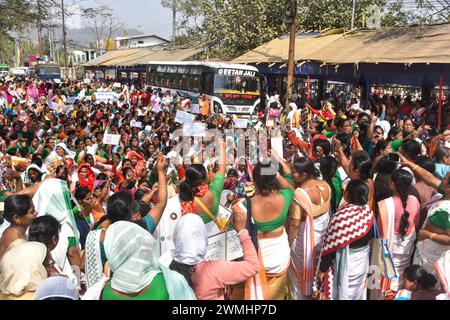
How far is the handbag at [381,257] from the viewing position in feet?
11.3

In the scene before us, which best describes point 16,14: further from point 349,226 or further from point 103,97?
point 349,226

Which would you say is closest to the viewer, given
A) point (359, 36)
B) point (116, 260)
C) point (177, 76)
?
point (116, 260)

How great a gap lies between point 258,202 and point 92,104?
1120 cm

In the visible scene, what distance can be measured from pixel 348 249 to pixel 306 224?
1.34 feet

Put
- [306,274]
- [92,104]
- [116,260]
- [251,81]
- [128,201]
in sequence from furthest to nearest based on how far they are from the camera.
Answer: [251,81] → [92,104] → [306,274] → [128,201] → [116,260]

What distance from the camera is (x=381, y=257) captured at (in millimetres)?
3441

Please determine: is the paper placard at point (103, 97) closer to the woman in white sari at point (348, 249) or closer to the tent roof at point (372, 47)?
the tent roof at point (372, 47)

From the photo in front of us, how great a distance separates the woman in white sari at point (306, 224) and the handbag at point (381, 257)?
0.43 meters

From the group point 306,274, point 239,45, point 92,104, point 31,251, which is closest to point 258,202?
point 306,274

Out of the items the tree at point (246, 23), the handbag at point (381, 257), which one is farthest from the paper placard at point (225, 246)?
the tree at point (246, 23)

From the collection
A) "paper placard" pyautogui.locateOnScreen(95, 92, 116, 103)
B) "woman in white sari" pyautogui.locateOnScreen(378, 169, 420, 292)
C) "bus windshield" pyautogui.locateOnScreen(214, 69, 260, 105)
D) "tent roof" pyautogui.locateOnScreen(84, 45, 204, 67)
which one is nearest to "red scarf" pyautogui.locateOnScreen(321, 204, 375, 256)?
"woman in white sari" pyautogui.locateOnScreen(378, 169, 420, 292)

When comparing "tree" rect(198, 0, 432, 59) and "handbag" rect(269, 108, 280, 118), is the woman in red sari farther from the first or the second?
"tree" rect(198, 0, 432, 59)

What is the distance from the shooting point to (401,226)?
374cm

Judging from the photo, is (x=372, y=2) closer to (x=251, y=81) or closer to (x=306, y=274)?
(x=251, y=81)
